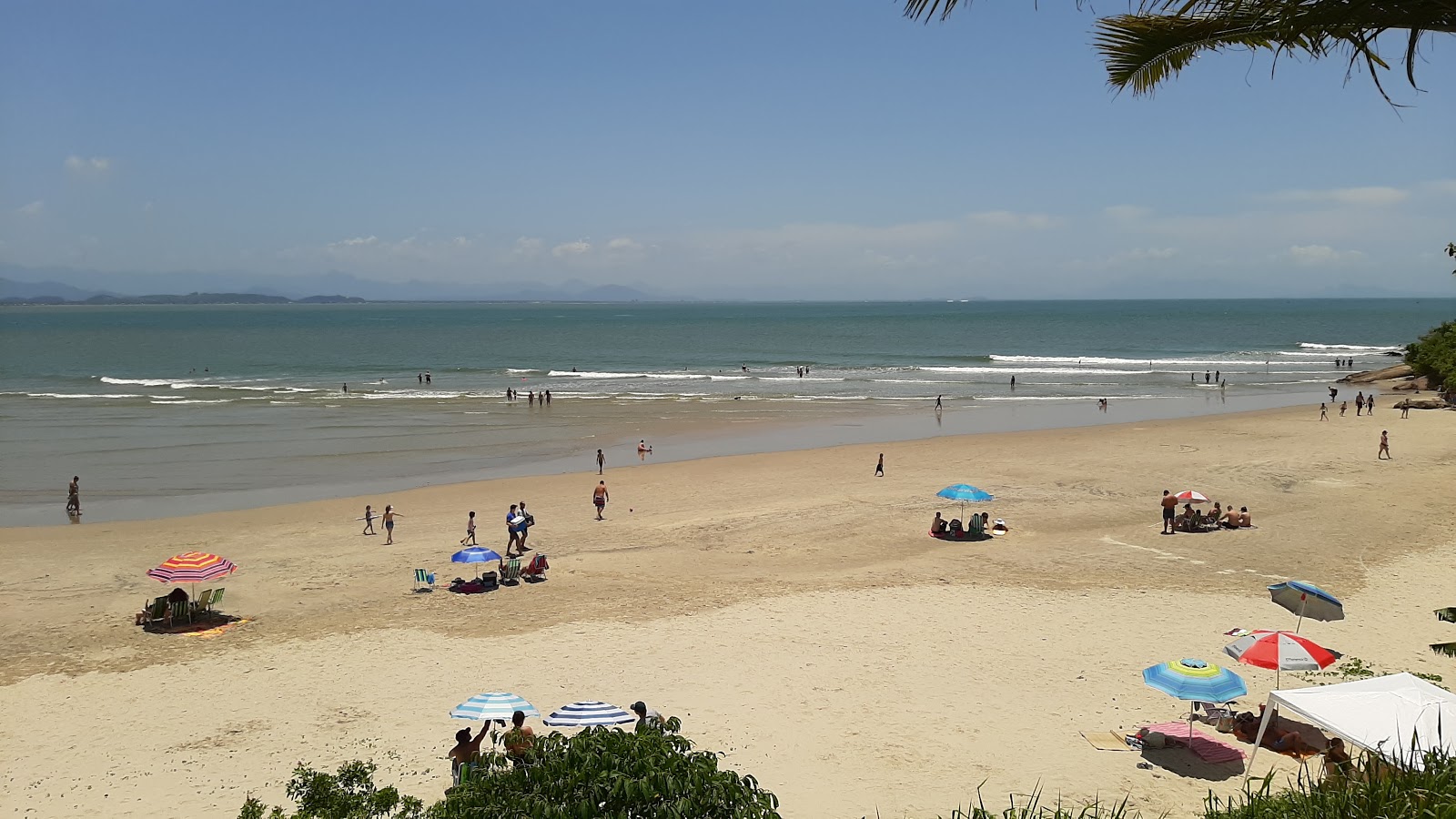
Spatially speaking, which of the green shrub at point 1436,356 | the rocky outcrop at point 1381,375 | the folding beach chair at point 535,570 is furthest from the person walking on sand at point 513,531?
the rocky outcrop at point 1381,375

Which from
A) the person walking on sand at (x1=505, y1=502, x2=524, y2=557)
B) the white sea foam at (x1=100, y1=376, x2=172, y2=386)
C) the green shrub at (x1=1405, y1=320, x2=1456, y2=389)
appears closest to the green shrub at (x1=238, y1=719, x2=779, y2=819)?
the person walking on sand at (x1=505, y1=502, x2=524, y2=557)

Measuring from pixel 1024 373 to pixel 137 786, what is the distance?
2580 inches

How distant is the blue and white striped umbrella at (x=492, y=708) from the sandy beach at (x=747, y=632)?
2.13 ft

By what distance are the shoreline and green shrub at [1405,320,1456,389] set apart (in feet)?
16.5

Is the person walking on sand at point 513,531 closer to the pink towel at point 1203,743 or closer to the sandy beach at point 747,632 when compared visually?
the sandy beach at point 747,632

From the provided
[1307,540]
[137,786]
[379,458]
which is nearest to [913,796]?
[137,786]

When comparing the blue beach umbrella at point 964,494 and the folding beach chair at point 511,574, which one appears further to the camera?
the blue beach umbrella at point 964,494

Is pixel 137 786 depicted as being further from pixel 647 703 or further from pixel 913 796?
pixel 913 796

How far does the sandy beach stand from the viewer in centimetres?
1048

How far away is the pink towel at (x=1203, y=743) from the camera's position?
10.5m

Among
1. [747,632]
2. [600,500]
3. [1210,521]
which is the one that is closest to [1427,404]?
[1210,521]

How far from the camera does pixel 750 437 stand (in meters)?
38.1

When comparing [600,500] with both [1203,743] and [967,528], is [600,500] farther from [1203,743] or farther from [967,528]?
[1203,743]

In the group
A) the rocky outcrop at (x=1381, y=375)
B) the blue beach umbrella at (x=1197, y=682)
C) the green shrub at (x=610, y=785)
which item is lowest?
the blue beach umbrella at (x=1197, y=682)
